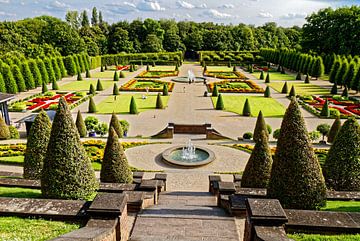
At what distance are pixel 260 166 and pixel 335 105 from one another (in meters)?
28.5

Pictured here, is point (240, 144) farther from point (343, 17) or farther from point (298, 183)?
point (343, 17)

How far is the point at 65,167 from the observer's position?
7684 millimetres

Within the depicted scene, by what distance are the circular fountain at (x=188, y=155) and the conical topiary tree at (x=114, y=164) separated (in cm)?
597

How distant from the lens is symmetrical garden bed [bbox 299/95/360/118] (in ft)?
98.5

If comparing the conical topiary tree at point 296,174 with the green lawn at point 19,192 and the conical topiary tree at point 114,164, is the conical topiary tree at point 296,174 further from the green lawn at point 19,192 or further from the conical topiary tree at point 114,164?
the green lawn at point 19,192

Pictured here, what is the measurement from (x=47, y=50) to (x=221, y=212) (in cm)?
6253

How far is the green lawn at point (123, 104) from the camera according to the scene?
31791 mm

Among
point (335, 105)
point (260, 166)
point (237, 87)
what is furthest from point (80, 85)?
point (260, 166)

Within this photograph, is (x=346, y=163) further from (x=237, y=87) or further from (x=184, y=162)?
(x=237, y=87)

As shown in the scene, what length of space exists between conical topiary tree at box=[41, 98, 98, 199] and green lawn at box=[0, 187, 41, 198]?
1110 millimetres

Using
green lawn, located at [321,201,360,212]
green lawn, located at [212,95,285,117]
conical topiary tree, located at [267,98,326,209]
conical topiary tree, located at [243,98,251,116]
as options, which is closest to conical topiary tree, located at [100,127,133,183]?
conical topiary tree, located at [267,98,326,209]

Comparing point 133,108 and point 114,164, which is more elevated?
point 114,164

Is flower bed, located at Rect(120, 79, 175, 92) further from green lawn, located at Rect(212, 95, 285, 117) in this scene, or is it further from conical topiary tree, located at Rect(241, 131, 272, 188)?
conical topiary tree, located at Rect(241, 131, 272, 188)

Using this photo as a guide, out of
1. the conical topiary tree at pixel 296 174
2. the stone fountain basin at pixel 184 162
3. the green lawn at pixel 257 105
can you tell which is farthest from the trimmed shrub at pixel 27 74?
the conical topiary tree at pixel 296 174
